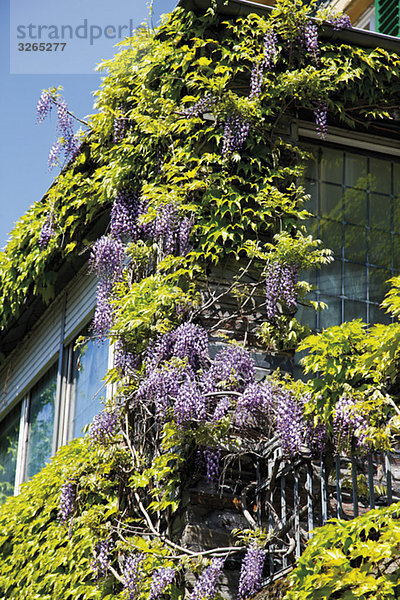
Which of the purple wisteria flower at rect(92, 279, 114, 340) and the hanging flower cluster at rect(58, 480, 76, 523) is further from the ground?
the purple wisteria flower at rect(92, 279, 114, 340)

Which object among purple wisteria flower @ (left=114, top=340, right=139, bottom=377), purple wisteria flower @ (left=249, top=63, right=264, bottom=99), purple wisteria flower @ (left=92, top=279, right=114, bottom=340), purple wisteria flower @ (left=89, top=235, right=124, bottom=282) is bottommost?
purple wisteria flower @ (left=114, top=340, right=139, bottom=377)

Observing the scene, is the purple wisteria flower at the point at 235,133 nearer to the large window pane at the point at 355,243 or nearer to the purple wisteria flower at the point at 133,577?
the large window pane at the point at 355,243

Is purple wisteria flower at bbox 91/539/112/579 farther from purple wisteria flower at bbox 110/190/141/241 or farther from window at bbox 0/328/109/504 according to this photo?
purple wisteria flower at bbox 110/190/141/241

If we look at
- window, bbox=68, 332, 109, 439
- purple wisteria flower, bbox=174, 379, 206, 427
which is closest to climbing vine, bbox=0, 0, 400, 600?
purple wisteria flower, bbox=174, 379, 206, 427

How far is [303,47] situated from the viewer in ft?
25.5

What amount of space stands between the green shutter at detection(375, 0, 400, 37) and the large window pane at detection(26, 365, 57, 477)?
216 inches

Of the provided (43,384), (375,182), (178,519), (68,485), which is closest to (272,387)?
(178,519)

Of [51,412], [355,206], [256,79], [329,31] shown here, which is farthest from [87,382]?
[329,31]

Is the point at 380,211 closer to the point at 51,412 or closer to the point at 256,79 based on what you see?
the point at 256,79

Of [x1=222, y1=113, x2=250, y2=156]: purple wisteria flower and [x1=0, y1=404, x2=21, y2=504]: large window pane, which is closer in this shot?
[x1=222, y1=113, x2=250, y2=156]: purple wisteria flower

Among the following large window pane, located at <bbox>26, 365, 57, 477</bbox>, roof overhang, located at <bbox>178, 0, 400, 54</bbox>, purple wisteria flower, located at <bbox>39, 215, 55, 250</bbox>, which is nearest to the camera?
roof overhang, located at <bbox>178, 0, 400, 54</bbox>

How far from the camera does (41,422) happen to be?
978 centimetres

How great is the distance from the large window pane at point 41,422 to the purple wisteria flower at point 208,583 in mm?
3762

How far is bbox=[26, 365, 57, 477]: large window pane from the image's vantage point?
947cm
